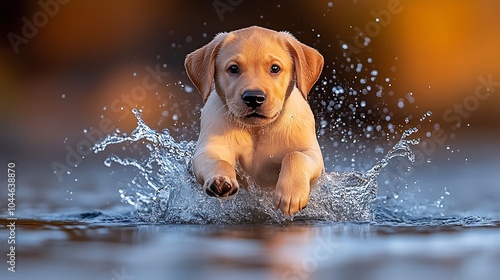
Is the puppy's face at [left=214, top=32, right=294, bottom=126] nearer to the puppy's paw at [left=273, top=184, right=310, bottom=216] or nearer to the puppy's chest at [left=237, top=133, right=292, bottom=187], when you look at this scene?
the puppy's chest at [left=237, top=133, right=292, bottom=187]

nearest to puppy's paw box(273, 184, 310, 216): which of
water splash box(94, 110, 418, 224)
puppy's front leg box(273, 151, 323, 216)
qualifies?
puppy's front leg box(273, 151, 323, 216)

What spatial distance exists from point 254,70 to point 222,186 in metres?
0.78

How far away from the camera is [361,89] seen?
11.8 m

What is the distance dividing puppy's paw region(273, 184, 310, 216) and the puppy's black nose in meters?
0.49

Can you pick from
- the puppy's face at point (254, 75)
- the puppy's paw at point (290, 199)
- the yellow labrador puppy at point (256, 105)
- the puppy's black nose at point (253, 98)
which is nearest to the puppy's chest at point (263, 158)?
Result: the yellow labrador puppy at point (256, 105)

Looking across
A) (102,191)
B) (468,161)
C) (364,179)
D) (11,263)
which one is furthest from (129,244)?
(468,161)

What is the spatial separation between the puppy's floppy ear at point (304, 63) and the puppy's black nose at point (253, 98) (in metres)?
0.49

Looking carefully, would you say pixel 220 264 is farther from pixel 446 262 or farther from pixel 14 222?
pixel 14 222

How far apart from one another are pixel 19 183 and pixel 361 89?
4.67 metres

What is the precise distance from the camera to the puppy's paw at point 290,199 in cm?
513

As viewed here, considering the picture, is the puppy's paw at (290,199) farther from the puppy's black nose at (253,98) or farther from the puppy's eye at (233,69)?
the puppy's eye at (233,69)

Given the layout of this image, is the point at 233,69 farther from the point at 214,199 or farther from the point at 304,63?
the point at 214,199

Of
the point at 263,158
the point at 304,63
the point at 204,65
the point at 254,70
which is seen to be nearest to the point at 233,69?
the point at 254,70

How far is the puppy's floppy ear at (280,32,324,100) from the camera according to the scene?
585cm
